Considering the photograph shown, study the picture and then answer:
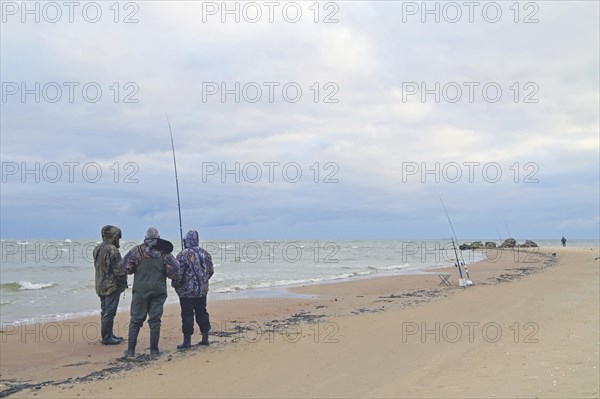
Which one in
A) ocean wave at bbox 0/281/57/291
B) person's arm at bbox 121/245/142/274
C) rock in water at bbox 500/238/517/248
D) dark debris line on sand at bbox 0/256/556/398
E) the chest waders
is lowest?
rock in water at bbox 500/238/517/248

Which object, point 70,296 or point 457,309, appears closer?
point 457,309

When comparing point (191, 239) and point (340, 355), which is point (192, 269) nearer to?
point (191, 239)

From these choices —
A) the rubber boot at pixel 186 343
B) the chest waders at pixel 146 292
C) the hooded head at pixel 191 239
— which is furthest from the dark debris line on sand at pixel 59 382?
the hooded head at pixel 191 239

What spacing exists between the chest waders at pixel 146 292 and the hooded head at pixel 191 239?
62 centimetres

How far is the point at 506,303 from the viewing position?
40.5 feet

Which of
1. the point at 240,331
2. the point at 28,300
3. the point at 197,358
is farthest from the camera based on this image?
the point at 28,300

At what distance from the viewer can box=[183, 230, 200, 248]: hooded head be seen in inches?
313

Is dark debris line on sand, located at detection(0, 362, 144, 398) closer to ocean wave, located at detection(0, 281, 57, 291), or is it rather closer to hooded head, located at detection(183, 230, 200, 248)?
hooded head, located at detection(183, 230, 200, 248)

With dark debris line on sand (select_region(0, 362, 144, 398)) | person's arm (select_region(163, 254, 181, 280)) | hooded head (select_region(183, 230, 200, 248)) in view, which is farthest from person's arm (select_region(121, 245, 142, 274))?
dark debris line on sand (select_region(0, 362, 144, 398))

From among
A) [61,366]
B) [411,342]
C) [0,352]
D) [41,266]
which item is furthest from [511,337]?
[41,266]

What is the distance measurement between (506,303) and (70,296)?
1277 cm

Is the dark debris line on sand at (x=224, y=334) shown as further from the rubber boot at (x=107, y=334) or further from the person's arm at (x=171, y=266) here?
the rubber boot at (x=107, y=334)

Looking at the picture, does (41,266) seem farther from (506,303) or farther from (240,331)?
(506,303)

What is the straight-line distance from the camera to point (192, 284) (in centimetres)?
784
